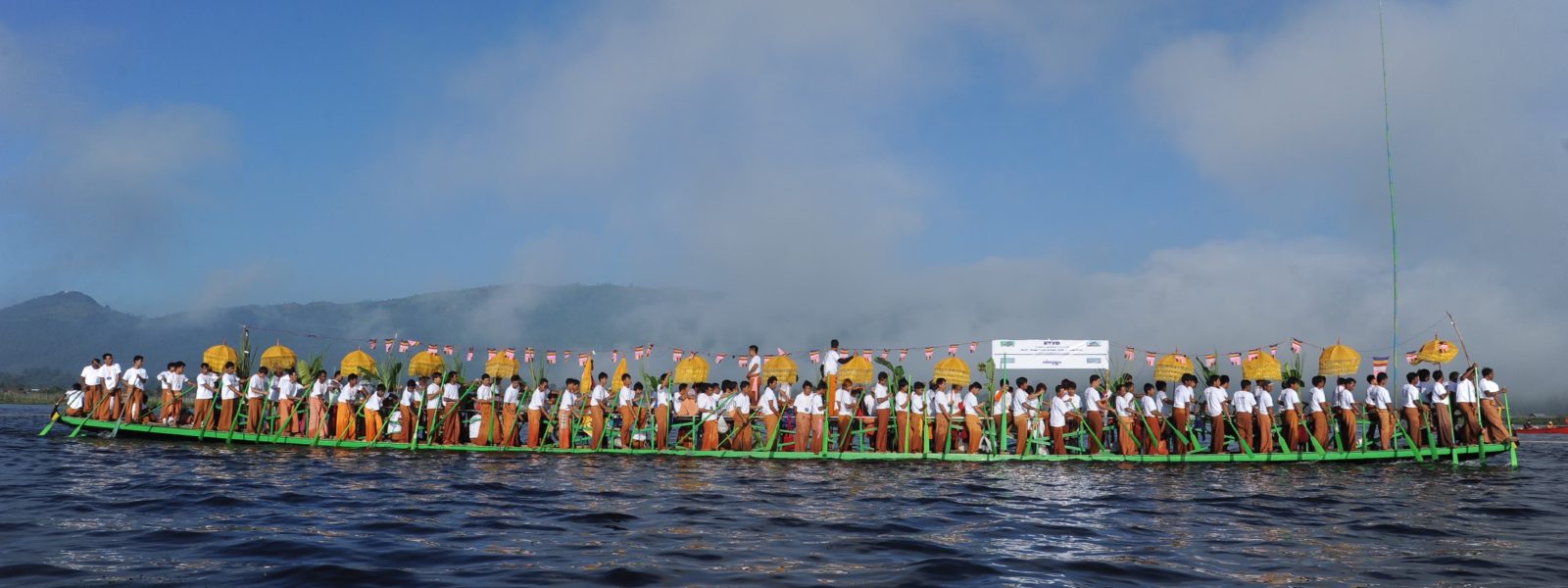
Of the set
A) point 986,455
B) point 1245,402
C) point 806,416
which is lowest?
point 986,455

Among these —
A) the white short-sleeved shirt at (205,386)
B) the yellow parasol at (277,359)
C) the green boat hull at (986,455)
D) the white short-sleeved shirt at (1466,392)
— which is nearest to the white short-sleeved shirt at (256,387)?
the white short-sleeved shirt at (205,386)

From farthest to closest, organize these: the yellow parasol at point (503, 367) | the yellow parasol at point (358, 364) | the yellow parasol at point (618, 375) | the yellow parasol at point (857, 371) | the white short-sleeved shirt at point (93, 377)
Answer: the yellow parasol at point (358, 364), the yellow parasol at point (503, 367), the yellow parasol at point (618, 375), the white short-sleeved shirt at point (93, 377), the yellow parasol at point (857, 371)

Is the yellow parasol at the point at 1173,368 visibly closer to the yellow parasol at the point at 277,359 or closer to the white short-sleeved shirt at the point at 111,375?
the yellow parasol at the point at 277,359

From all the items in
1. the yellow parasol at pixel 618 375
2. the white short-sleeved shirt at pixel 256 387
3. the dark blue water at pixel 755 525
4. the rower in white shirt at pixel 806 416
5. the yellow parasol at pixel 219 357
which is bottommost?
the dark blue water at pixel 755 525

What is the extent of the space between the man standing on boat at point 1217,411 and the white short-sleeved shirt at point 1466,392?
5447 millimetres

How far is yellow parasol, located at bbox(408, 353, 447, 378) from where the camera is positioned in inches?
1222

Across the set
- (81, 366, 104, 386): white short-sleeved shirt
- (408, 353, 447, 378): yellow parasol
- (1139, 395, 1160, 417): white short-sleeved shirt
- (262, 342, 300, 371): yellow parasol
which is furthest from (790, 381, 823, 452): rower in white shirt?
(81, 366, 104, 386): white short-sleeved shirt

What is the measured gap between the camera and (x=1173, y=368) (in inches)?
1094

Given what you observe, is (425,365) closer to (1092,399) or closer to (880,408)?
(880,408)

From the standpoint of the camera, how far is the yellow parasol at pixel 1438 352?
2464 cm

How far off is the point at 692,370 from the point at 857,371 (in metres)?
5.22

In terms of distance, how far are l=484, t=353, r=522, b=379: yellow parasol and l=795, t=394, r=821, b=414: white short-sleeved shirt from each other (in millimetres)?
10203

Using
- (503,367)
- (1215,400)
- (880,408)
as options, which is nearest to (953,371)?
(880,408)

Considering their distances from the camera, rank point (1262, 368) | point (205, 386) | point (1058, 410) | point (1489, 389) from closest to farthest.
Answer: point (1489, 389) < point (1058, 410) < point (1262, 368) < point (205, 386)
